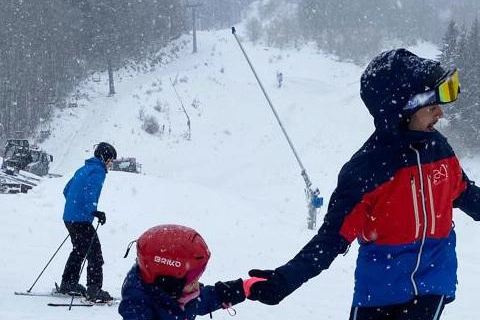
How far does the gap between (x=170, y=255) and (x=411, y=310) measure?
46.6 inches

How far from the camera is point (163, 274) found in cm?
244

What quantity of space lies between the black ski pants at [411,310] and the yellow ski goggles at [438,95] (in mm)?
937

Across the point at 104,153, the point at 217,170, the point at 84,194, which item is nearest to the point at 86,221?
the point at 84,194

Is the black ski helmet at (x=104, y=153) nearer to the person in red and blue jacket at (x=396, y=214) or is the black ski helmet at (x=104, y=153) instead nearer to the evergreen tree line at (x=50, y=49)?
the person in red and blue jacket at (x=396, y=214)

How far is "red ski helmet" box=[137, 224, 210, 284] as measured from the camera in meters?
2.44

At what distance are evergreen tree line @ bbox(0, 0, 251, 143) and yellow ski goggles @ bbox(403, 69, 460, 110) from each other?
116 feet

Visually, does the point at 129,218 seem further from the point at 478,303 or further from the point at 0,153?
the point at 0,153

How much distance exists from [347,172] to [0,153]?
3141 cm

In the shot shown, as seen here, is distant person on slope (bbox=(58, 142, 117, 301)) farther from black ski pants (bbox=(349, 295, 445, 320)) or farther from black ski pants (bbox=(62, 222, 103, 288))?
black ski pants (bbox=(349, 295, 445, 320))

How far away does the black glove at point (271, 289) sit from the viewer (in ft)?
8.73

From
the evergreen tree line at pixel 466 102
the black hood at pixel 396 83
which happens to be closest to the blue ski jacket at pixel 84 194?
the black hood at pixel 396 83

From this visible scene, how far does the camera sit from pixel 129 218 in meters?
13.5

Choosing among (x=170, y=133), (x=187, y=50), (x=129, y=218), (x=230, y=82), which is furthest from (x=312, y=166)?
(x=187, y=50)

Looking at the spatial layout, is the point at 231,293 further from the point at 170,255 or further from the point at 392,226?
the point at 392,226
